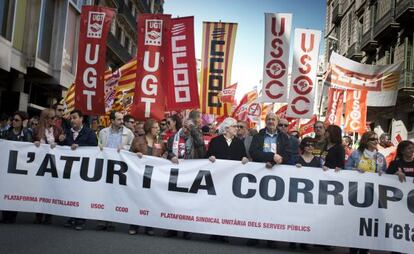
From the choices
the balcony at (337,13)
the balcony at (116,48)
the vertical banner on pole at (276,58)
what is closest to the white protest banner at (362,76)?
the vertical banner on pole at (276,58)

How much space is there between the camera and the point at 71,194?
7348mm

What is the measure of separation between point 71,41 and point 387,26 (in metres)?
15.7

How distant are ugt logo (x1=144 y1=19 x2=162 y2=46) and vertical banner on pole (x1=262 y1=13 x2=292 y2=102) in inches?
106

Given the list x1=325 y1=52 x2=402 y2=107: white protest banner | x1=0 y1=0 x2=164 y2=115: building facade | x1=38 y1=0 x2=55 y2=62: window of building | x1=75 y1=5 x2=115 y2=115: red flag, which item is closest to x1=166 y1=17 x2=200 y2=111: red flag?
x1=75 y1=5 x2=115 y2=115: red flag

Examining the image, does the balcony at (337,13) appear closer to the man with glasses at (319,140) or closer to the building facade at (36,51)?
the building facade at (36,51)

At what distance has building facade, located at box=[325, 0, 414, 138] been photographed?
24312 millimetres

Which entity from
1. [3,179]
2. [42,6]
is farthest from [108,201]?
[42,6]

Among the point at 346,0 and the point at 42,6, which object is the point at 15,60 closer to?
the point at 42,6

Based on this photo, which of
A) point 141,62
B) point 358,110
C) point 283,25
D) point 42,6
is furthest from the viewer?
point 42,6

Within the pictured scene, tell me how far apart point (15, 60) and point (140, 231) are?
10.6m

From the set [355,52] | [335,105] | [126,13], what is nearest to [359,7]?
[355,52]

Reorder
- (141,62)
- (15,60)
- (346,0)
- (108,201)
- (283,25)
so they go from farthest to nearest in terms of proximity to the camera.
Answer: (346,0) → (15,60) → (283,25) → (141,62) → (108,201)

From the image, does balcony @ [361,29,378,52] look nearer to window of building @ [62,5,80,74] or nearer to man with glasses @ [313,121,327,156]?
window of building @ [62,5,80,74]

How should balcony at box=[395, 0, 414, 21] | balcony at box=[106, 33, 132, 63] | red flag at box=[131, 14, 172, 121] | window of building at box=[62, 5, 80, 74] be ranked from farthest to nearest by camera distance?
balcony at box=[106, 33, 132, 63], balcony at box=[395, 0, 414, 21], window of building at box=[62, 5, 80, 74], red flag at box=[131, 14, 172, 121]
